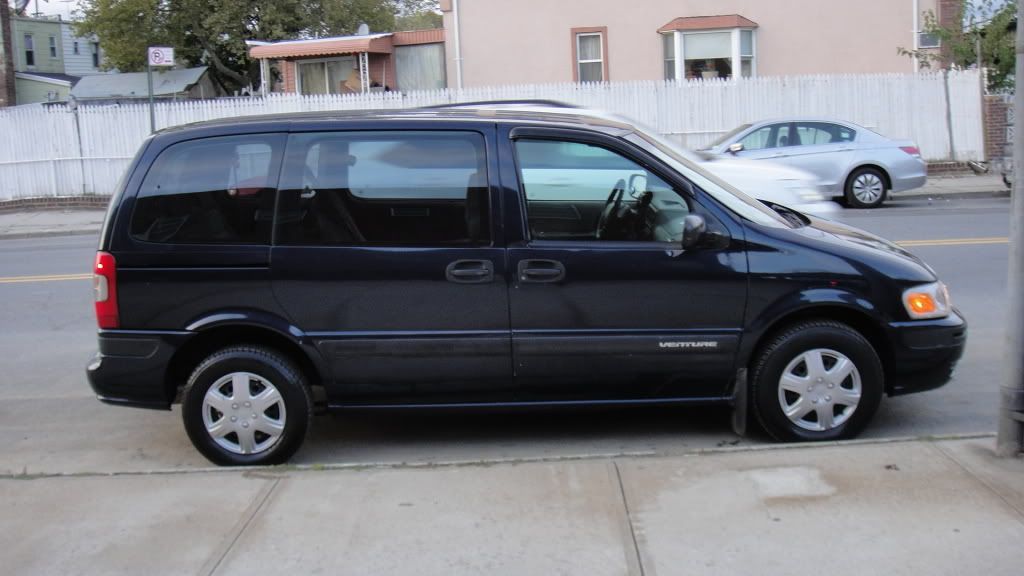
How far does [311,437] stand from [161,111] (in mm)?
19210

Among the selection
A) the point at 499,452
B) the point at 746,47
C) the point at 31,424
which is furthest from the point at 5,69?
the point at 499,452

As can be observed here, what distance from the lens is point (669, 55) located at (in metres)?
25.8

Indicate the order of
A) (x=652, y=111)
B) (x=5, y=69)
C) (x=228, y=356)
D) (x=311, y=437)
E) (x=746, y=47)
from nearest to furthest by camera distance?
(x=228, y=356), (x=311, y=437), (x=652, y=111), (x=746, y=47), (x=5, y=69)

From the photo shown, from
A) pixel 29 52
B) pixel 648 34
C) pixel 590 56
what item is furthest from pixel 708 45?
pixel 29 52

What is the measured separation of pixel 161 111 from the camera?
77.9ft

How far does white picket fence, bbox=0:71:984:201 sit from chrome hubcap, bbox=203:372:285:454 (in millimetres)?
17704

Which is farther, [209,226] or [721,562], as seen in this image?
[209,226]

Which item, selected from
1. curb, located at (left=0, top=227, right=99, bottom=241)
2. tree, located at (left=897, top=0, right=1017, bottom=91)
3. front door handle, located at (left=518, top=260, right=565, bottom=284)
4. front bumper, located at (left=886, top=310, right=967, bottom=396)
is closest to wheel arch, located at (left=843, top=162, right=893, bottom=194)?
tree, located at (left=897, top=0, right=1017, bottom=91)

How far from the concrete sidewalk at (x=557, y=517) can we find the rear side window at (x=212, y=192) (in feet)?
4.13

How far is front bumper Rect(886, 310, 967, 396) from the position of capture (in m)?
5.69

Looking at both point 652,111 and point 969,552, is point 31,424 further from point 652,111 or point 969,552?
point 652,111

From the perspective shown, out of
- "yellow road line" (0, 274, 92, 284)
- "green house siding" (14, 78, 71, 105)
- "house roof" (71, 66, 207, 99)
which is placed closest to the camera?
"yellow road line" (0, 274, 92, 284)

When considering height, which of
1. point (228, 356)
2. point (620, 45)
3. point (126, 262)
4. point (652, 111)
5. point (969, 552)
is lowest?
point (969, 552)

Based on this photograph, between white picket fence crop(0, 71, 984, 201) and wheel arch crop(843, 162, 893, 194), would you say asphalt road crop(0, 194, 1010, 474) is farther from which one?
white picket fence crop(0, 71, 984, 201)
